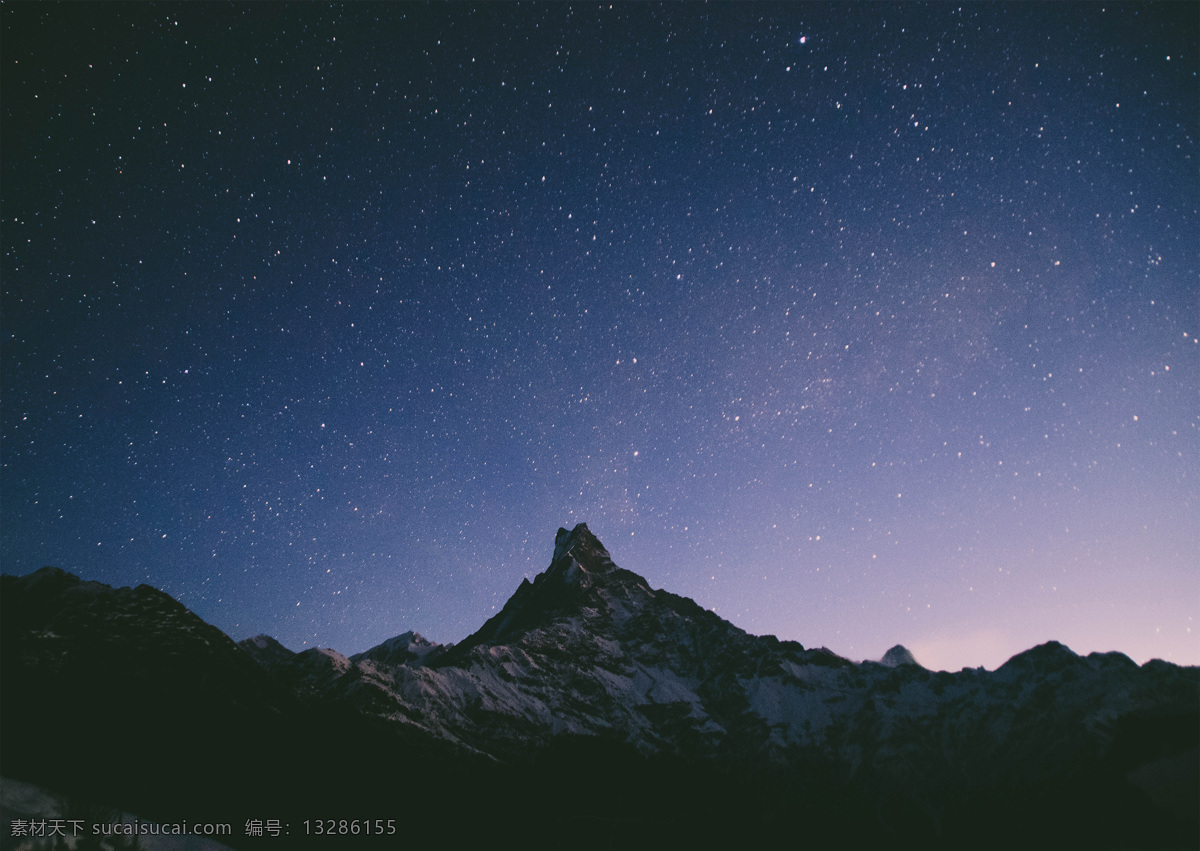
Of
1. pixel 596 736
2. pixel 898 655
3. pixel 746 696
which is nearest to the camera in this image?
pixel 596 736

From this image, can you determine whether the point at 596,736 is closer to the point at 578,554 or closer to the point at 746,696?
the point at 746,696

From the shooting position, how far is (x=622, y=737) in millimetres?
106312

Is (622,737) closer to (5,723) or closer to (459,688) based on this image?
(459,688)

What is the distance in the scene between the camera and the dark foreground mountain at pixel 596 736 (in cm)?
5912

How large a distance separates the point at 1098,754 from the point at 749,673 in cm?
6422

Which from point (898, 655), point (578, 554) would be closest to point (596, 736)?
point (578, 554)

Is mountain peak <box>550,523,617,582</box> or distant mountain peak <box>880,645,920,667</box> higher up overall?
mountain peak <box>550,523,617,582</box>

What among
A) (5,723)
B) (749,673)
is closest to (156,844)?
(5,723)

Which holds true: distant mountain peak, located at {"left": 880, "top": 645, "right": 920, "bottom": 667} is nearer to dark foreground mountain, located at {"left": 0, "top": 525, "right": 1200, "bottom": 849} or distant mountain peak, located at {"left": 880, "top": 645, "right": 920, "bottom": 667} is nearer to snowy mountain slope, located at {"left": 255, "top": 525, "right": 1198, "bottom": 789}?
snowy mountain slope, located at {"left": 255, "top": 525, "right": 1198, "bottom": 789}

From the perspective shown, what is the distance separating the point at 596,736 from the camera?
4077 inches

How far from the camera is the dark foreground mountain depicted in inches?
2328

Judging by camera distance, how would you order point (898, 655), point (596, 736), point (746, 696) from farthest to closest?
point (898, 655)
point (746, 696)
point (596, 736)

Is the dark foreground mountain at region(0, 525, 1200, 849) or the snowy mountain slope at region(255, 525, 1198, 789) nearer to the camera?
the dark foreground mountain at region(0, 525, 1200, 849)

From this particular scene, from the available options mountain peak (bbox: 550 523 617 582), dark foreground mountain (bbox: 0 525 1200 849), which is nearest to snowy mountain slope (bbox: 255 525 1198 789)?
dark foreground mountain (bbox: 0 525 1200 849)
